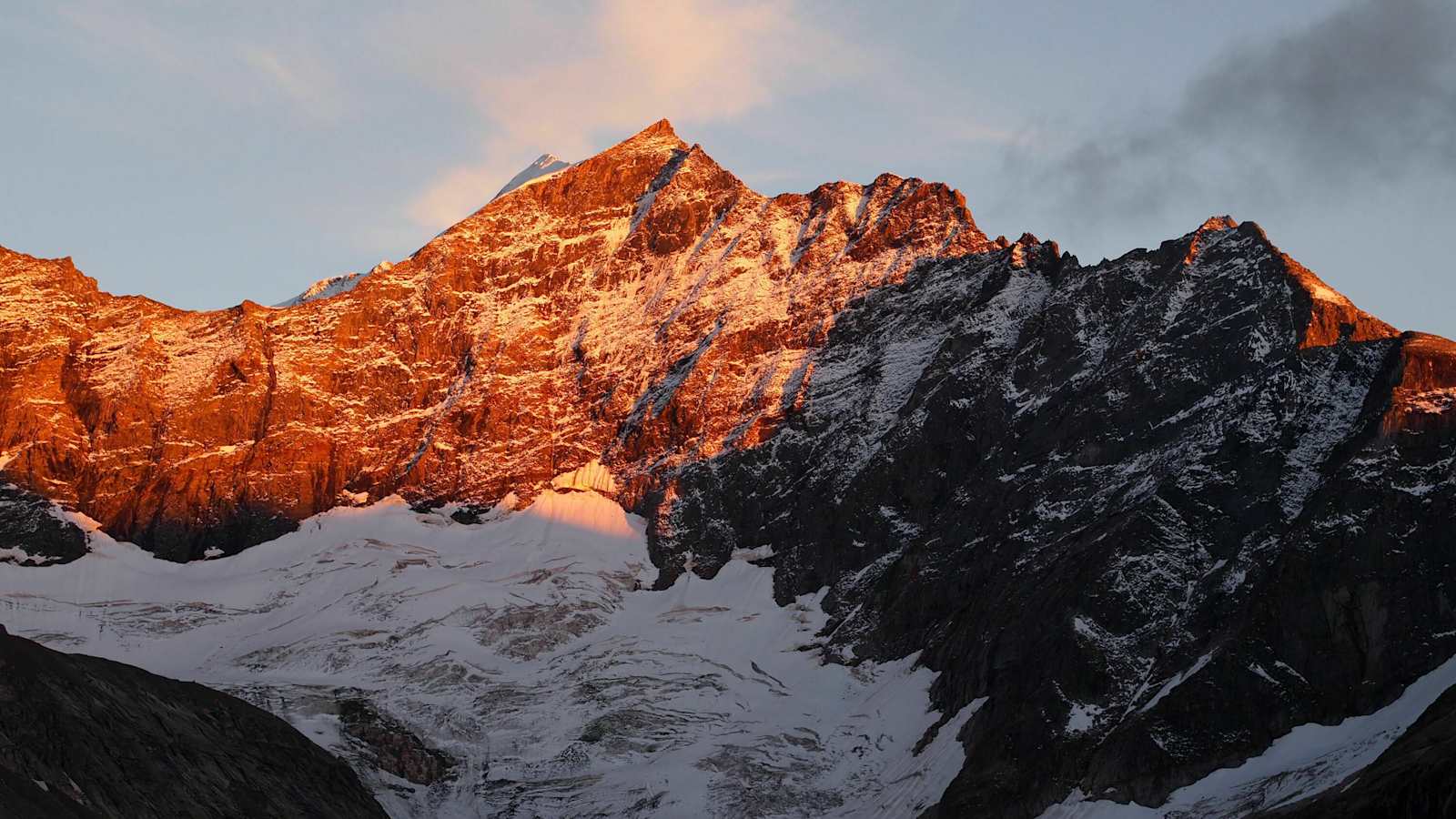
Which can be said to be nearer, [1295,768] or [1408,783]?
[1408,783]

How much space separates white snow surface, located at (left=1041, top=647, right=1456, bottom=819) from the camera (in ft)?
593

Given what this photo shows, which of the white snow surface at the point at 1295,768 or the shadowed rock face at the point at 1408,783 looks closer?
the shadowed rock face at the point at 1408,783

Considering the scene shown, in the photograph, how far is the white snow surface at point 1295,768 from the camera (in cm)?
18062

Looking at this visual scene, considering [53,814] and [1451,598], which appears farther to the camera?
[1451,598]

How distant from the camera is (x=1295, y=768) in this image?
18512cm

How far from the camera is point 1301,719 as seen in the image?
634 feet

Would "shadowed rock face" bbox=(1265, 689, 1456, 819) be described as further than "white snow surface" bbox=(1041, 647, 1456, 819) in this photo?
No

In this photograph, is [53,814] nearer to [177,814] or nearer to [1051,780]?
[177,814]

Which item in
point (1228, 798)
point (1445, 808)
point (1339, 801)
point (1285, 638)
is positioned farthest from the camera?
point (1285, 638)

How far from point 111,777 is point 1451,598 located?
105173 millimetres

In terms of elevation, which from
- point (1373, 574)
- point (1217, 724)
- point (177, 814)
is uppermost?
point (1373, 574)

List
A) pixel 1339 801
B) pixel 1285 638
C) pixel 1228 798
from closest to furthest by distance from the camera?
pixel 1339 801 → pixel 1228 798 → pixel 1285 638

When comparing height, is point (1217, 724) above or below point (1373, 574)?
below

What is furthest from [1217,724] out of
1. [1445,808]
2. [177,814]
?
[177,814]
